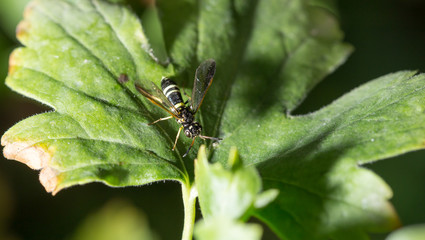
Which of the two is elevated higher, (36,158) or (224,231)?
(224,231)

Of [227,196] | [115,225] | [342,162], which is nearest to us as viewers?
[227,196]

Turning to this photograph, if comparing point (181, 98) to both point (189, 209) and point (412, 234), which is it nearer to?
point (189, 209)

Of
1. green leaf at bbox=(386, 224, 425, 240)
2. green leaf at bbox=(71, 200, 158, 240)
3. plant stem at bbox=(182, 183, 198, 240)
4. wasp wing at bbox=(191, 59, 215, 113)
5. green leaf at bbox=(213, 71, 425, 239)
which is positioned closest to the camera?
green leaf at bbox=(386, 224, 425, 240)

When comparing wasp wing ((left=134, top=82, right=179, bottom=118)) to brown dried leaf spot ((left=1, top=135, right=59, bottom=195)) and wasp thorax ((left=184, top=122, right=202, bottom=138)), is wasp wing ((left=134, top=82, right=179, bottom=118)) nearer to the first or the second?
wasp thorax ((left=184, top=122, right=202, bottom=138))

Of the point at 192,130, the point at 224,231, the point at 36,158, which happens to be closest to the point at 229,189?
the point at 224,231

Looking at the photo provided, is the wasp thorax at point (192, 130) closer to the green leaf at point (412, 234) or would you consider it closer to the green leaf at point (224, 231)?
the green leaf at point (224, 231)

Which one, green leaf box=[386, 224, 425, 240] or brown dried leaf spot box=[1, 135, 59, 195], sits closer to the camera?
green leaf box=[386, 224, 425, 240]

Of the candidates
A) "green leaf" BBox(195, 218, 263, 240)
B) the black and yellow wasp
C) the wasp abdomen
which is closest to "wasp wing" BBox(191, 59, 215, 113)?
the black and yellow wasp

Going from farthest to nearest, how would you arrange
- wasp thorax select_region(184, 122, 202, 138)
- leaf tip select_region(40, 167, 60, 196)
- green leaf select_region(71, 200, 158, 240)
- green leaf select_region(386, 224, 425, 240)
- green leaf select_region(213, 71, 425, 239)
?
green leaf select_region(71, 200, 158, 240), wasp thorax select_region(184, 122, 202, 138), leaf tip select_region(40, 167, 60, 196), green leaf select_region(213, 71, 425, 239), green leaf select_region(386, 224, 425, 240)
